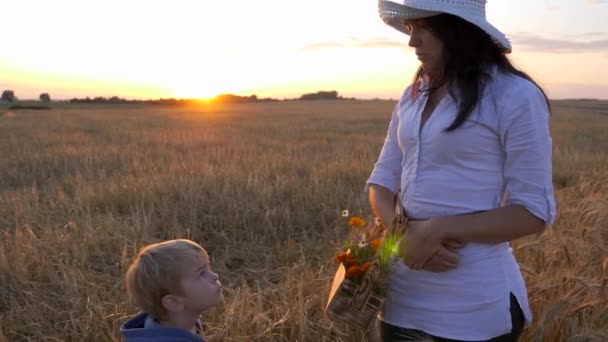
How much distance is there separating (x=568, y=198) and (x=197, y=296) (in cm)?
452

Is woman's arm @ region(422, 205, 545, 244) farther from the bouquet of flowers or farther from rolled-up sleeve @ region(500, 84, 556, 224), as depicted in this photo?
the bouquet of flowers

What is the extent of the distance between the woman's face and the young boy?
2.95 feet

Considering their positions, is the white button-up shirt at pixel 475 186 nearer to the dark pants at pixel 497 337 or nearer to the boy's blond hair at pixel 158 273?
the dark pants at pixel 497 337

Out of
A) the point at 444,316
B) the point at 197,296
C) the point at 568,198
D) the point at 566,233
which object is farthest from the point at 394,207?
the point at 568,198

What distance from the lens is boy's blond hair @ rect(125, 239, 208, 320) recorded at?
1739 mm

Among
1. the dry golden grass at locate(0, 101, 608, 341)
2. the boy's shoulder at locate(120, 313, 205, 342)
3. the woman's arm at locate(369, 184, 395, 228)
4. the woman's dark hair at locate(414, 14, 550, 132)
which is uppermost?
the woman's dark hair at locate(414, 14, 550, 132)

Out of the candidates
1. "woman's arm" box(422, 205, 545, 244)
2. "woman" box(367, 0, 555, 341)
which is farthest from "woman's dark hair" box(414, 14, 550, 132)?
"woman's arm" box(422, 205, 545, 244)

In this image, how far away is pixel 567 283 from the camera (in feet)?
9.25

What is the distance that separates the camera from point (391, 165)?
1.93m

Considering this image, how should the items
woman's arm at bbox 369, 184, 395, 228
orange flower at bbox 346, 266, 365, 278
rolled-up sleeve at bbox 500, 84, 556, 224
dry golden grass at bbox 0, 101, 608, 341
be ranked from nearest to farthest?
1. rolled-up sleeve at bbox 500, 84, 556, 224
2. orange flower at bbox 346, 266, 365, 278
3. woman's arm at bbox 369, 184, 395, 228
4. dry golden grass at bbox 0, 101, 608, 341

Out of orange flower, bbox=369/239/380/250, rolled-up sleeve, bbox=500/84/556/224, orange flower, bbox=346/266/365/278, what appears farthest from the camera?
orange flower, bbox=369/239/380/250

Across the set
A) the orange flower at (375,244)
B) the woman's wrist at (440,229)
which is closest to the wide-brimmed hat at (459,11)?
the woman's wrist at (440,229)

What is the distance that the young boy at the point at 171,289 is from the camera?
1.74 m

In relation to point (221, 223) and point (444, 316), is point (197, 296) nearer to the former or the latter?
point (444, 316)
